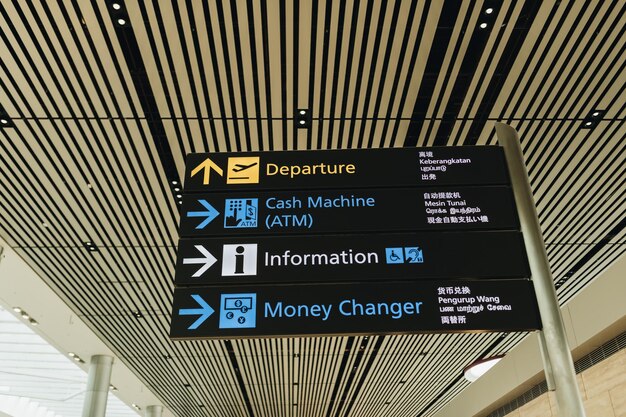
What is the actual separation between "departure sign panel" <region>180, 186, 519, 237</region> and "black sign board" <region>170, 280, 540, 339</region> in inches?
17.3

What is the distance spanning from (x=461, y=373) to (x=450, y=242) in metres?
11.0

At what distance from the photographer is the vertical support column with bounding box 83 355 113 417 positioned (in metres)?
13.2

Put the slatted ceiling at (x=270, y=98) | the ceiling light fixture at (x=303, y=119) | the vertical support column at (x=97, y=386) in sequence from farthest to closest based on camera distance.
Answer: the vertical support column at (x=97, y=386) → the ceiling light fixture at (x=303, y=119) → the slatted ceiling at (x=270, y=98)

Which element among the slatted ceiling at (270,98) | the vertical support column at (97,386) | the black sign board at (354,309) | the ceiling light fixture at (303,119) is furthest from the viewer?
the vertical support column at (97,386)

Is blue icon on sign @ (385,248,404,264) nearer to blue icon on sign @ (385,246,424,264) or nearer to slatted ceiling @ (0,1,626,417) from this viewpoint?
blue icon on sign @ (385,246,424,264)

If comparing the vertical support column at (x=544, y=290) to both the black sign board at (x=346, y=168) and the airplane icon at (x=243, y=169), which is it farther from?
the airplane icon at (x=243, y=169)

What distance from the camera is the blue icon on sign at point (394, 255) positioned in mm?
3646

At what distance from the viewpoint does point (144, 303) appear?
33.2ft

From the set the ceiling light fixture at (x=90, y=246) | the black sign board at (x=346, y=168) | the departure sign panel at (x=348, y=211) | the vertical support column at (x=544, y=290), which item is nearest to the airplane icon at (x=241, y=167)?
the black sign board at (x=346, y=168)

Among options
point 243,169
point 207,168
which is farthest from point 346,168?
point 207,168

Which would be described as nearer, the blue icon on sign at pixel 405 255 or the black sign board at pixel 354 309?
the black sign board at pixel 354 309

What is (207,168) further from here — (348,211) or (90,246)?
(90,246)

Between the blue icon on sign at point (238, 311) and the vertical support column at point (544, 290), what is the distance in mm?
1626

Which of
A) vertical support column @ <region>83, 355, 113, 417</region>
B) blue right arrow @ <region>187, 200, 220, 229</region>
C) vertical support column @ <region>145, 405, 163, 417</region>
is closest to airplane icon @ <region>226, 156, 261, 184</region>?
blue right arrow @ <region>187, 200, 220, 229</region>
